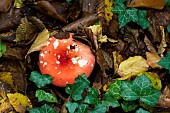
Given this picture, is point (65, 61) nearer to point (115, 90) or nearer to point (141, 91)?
point (115, 90)

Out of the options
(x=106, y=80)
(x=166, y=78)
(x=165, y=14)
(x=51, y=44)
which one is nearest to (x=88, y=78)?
(x=106, y=80)

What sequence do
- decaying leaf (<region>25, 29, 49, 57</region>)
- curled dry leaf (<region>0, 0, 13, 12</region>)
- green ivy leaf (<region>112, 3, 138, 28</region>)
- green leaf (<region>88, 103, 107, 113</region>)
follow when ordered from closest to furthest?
green leaf (<region>88, 103, 107, 113</region>) < decaying leaf (<region>25, 29, 49, 57</region>) < green ivy leaf (<region>112, 3, 138, 28</region>) < curled dry leaf (<region>0, 0, 13, 12</region>)

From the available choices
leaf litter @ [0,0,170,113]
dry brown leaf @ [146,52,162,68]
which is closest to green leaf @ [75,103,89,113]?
leaf litter @ [0,0,170,113]

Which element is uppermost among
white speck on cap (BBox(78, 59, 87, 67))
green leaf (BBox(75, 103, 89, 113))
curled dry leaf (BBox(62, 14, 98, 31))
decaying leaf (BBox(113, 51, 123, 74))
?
curled dry leaf (BBox(62, 14, 98, 31))

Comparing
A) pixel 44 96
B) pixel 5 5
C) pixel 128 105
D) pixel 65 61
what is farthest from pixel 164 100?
pixel 5 5

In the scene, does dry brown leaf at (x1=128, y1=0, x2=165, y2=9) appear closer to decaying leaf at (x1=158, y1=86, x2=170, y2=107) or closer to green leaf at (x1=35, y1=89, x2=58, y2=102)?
decaying leaf at (x1=158, y1=86, x2=170, y2=107)

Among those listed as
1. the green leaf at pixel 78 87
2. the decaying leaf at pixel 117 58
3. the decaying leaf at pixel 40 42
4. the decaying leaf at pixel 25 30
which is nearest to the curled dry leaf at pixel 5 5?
the decaying leaf at pixel 25 30
